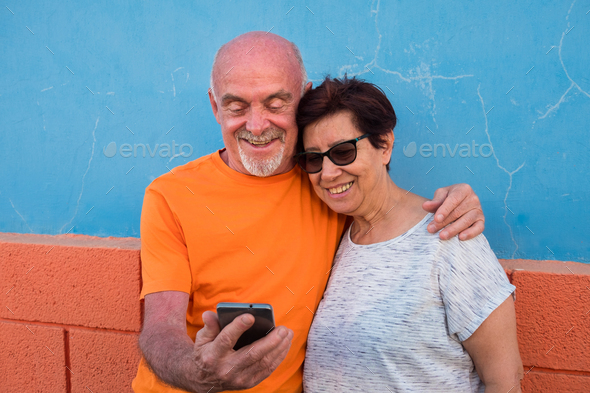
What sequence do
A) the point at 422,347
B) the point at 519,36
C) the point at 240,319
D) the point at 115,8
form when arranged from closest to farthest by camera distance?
the point at 240,319 → the point at 422,347 → the point at 519,36 → the point at 115,8

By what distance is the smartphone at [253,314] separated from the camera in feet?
3.51

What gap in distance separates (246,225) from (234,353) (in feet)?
2.30

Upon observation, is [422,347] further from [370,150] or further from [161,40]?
[161,40]

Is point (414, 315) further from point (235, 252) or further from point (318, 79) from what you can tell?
point (318, 79)

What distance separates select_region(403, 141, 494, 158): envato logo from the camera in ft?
6.87

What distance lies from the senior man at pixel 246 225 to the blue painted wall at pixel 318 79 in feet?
1.82

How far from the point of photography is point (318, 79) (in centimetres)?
226

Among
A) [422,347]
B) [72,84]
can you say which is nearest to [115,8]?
[72,84]

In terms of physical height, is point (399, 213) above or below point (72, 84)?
below

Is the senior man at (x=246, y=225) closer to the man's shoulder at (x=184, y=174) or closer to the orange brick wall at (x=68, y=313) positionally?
the man's shoulder at (x=184, y=174)

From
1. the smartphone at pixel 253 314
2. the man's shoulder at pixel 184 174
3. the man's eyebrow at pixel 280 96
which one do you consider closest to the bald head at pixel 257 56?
the man's eyebrow at pixel 280 96

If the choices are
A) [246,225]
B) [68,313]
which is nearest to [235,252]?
[246,225]

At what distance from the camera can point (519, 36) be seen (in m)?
2.00

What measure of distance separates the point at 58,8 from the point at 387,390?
9.61ft
